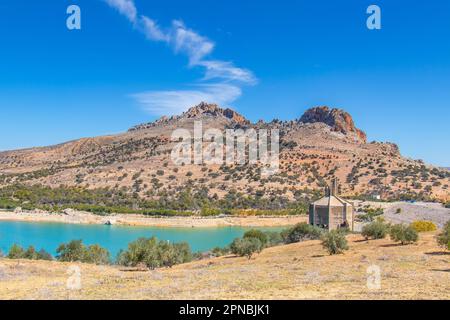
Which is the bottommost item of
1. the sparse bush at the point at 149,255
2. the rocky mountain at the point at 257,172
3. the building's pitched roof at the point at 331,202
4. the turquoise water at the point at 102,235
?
the turquoise water at the point at 102,235

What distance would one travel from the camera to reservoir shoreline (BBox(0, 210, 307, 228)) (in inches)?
3081

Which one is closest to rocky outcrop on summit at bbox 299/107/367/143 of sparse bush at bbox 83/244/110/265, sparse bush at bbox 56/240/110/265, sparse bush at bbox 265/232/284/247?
sparse bush at bbox 265/232/284/247

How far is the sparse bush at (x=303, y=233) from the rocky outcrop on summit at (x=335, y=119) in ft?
430

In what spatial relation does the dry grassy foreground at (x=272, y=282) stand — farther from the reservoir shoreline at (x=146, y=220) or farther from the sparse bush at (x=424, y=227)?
the reservoir shoreline at (x=146, y=220)

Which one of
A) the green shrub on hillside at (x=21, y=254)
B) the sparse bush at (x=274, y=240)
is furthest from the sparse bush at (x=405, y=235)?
the green shrub on hillside at (x=21, y=254)

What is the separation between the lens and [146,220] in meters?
79.2

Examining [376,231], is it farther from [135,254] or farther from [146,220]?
[146,220]

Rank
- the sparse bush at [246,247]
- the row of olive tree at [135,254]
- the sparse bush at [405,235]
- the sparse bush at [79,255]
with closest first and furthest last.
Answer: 1. the row of olive tree at [135,254]
2. the sparse bush at [405,235]
3. the sparse bush at [246,247]
4. the sparse bush at [79,255]

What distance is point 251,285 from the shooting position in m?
16.2

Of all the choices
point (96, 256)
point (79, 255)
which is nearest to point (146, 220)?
point (96, 256)

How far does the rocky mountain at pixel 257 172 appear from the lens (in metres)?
103
